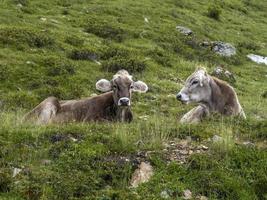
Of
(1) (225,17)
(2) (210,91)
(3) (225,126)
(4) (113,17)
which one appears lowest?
(1) (225,17)

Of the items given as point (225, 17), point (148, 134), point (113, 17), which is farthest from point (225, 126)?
Answer: point (225, 17)

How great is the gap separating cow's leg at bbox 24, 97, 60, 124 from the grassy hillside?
80 cm

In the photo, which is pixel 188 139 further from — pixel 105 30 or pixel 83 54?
pixel 105 30

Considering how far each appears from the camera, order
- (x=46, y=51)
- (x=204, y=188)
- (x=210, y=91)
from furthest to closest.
→ (x=46, y=51) < (x=210, y=91) < (x=204, y=188)

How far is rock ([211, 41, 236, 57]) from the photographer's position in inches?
1253

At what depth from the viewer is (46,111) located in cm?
1634

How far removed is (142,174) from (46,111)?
622 cm

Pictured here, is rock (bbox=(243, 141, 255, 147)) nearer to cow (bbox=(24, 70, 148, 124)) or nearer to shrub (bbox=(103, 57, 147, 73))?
cow (bbox=(24, 70, 148, 124))

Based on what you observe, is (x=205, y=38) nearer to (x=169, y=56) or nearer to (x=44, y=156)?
(x=169, y=56)

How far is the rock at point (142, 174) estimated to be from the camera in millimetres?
10578

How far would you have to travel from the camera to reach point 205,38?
111ft

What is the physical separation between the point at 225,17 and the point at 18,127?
31.6 meters

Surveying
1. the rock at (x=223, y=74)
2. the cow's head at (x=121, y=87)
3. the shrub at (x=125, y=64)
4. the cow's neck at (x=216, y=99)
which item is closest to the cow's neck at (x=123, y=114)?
the cow's head at (x=121, y=87)

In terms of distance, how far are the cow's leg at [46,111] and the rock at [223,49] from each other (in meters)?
16.5
